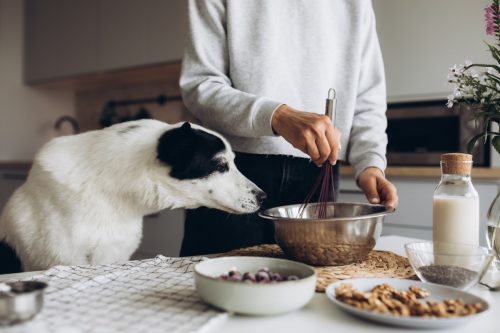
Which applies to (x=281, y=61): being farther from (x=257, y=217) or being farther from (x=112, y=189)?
(x=112, y=189)

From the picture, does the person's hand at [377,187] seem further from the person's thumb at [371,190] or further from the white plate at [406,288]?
the white plate at [406,288]

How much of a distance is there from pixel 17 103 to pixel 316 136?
4007 mm

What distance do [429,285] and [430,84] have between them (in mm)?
1966

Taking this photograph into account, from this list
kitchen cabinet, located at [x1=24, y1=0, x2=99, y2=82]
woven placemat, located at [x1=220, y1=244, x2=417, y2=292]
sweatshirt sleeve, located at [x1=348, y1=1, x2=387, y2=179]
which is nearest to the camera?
woven placemat, located at [x1=220, y1=244, x2=417, y2=292]

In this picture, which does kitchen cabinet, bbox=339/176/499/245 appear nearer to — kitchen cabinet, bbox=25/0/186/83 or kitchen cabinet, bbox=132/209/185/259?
kitchen cabinet, bbox=132/209/185/259

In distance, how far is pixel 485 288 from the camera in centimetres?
81

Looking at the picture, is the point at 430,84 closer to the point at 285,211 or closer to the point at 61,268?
the point at 285,211

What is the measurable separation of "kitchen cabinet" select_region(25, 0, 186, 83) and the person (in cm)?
201

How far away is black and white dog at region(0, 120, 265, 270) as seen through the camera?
1.25 meters

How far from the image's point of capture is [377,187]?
117cm

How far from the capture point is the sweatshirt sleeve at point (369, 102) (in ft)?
4.50

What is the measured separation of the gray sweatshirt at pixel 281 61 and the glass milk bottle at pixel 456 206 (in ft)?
1.21

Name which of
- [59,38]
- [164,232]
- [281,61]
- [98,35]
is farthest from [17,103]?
[281,61]

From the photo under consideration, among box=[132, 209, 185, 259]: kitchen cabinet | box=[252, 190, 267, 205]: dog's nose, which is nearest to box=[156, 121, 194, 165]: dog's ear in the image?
box=[252, 190, 267, 205]: dog's nose
